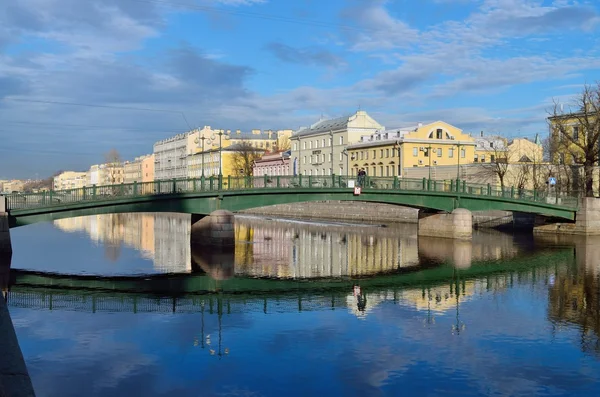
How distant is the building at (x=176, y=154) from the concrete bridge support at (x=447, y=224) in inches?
4213

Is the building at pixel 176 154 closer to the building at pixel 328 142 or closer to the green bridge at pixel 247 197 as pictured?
the building at pixel 328 142

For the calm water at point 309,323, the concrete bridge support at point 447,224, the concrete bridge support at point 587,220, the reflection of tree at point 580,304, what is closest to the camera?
the calm water at point 309,323

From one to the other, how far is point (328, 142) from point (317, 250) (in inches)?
2748

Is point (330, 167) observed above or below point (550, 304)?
above

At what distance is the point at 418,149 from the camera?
302ft

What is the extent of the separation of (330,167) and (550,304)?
88.0 m

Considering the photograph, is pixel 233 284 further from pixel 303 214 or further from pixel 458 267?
pixel 303 214

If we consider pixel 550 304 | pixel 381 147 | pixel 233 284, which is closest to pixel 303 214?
pixel 381 147

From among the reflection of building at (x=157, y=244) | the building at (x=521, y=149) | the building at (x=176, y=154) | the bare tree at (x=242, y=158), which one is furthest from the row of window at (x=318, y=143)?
the reflection of building at (x=157, y=244)

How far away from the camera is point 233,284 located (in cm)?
2992

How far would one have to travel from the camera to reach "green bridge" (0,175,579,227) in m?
37.5

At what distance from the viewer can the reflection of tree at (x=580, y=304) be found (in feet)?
62.2

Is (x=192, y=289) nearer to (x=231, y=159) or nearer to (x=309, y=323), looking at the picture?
(x=309, y=323)

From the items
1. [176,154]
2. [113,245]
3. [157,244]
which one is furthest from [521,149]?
[176,154]
